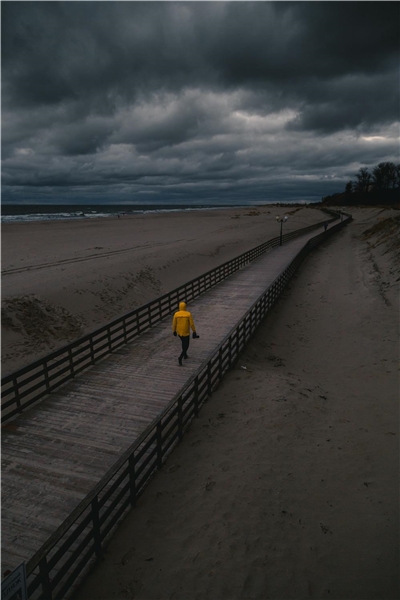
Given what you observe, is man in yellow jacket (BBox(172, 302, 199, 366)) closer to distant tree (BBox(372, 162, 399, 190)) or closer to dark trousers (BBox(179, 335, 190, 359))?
dark trousers (BBox(179, 335, 190, 359))

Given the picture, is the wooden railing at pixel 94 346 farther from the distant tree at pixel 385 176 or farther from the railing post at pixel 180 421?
the distant tree at pixel 385 176

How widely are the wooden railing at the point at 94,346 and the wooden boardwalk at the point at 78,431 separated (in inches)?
16.4

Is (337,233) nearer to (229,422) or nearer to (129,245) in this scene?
(129,245)

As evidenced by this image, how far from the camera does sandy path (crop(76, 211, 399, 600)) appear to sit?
496 cm

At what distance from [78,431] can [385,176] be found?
15340 centimetres

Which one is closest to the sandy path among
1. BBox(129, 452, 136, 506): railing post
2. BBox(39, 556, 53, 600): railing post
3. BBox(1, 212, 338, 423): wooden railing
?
BBox(129, 452, 136, 506): railing post

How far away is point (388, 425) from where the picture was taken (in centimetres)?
900

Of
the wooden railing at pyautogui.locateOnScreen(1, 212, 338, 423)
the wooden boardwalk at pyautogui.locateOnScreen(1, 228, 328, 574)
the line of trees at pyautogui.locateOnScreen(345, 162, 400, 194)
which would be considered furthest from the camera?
the line of trees at pyautogui.locateOnScreen(345, 162, 400, 194)

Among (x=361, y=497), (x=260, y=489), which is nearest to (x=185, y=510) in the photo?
(x=260, y=489)

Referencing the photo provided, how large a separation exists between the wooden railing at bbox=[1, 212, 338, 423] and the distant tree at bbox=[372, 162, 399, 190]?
96.4 metres

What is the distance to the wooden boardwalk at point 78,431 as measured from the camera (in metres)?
5.75

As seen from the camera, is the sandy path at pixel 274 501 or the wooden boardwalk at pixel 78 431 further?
the wooden boardwalk at pixel 78 431

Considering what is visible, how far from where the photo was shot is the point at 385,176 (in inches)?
5221

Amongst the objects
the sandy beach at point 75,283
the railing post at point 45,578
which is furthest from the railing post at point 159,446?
the sandy beach at point 75,283
